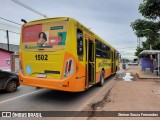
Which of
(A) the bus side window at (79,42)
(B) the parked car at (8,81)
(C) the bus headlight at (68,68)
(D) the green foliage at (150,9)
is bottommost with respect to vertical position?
(B) the parked car at (8,81)

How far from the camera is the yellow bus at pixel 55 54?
253 inches

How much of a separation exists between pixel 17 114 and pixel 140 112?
3.96m

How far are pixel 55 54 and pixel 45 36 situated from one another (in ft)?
3.02

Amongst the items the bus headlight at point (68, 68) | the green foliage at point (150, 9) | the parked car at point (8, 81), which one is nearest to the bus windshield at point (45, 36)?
the bus headlight at point (68, 68)

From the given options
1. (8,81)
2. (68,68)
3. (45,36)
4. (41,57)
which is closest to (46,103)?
(68,68)

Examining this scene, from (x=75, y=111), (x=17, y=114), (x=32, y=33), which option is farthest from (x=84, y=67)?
(x=17, y=114)

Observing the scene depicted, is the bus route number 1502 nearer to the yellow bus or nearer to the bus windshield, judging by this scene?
the yellow bus

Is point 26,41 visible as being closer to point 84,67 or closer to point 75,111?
point 84,67

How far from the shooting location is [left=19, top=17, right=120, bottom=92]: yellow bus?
21.1 feet

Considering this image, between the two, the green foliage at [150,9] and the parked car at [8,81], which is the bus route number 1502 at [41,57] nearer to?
the parked car at [8,81]

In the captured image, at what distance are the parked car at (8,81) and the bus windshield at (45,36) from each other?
7.01 feet

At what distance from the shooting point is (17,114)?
5500 millimetres

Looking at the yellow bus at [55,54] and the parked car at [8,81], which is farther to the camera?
the parked car at [8,81]

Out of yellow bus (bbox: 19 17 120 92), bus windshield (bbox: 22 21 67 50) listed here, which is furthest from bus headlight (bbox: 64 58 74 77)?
bus windshield (bbox: 22 21 67 50)
